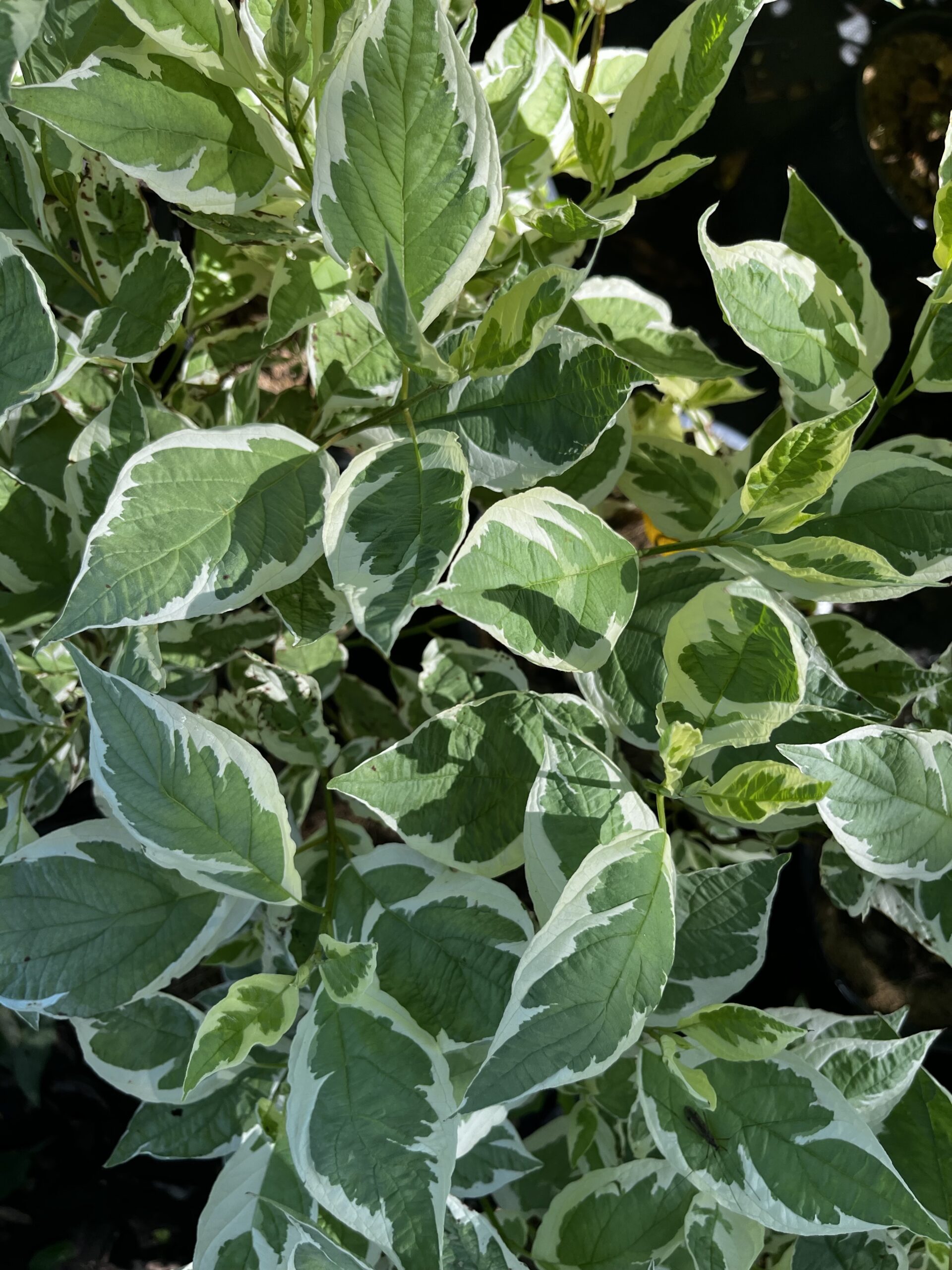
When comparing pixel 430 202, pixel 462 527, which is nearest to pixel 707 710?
pixel 462 527

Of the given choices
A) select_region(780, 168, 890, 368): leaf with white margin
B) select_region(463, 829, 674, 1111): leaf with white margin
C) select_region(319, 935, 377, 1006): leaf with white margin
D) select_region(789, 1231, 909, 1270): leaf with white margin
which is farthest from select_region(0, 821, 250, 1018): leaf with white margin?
select_region(780, 168, 890, 368): leaf with white margin

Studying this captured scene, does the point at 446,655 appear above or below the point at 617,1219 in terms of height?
above

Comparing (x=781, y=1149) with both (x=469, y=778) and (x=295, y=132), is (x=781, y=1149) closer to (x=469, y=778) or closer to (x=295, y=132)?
(x=469, y=778)

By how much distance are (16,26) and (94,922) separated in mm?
445

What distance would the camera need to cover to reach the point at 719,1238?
22.4 inches

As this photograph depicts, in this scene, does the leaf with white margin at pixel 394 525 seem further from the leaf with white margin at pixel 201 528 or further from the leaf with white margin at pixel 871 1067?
the leaf with white margin at pixel 871 1067

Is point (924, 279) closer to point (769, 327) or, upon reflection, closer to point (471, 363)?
point (769, 327)

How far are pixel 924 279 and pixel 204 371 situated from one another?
20.2 inches

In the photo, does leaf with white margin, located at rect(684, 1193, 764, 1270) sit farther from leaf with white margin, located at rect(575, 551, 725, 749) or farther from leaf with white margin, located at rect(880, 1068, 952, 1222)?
leaf with white margin, located at rect(575, 551, 725, 749)

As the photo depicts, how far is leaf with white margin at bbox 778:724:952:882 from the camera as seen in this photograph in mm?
475

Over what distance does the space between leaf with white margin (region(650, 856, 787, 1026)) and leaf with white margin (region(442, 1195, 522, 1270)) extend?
183 mm

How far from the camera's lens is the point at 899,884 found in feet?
2.36

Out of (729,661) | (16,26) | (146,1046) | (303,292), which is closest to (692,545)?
(729,661)

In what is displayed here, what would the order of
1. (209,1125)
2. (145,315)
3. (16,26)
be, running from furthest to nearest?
(209,1125) → (145,315) → (16,26)
